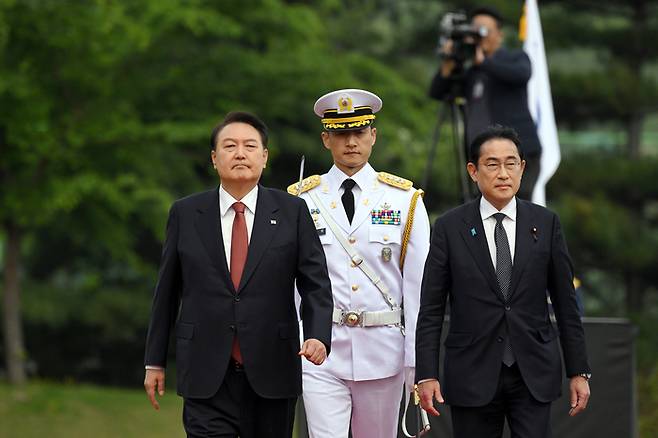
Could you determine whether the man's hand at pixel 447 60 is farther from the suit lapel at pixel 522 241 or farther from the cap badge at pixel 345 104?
the suit lapel at pixel 522 241

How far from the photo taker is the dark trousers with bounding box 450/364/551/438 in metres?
5.57

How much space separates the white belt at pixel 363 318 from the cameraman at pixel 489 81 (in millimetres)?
2742

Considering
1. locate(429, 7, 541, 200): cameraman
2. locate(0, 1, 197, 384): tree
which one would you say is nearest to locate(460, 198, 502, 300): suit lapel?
locate(429, 7, 541, 200): cameraman

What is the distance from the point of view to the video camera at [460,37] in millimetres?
8719

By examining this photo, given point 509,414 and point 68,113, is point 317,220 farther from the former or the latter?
point 68,113

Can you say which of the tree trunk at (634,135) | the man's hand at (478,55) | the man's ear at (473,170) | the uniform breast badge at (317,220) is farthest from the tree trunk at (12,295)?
the man's ear at (473,170)

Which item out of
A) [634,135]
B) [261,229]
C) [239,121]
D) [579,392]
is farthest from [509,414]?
[634,135]

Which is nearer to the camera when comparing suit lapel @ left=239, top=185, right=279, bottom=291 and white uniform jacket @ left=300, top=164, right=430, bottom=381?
suit lapel @ left=239, top=185, right=279, bottom=291

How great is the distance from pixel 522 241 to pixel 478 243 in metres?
0.18

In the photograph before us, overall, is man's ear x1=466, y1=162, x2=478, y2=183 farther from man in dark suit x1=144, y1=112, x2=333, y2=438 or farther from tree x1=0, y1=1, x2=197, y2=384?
tree x1=0, y1=1, x2=197, y2=384

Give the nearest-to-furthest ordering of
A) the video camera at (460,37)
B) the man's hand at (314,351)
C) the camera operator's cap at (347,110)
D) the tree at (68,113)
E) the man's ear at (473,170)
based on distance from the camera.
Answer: the man's hand at (314,351), the man's ear at (473,170), the camera operator's cap at (347,110), the video camera at (460,37), the tree at (68,113)

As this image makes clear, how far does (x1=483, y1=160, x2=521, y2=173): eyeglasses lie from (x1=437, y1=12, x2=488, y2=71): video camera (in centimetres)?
308

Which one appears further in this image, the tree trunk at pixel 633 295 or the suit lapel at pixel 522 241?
the tree trunk at pixel 633 295

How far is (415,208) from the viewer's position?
6.42 meters
